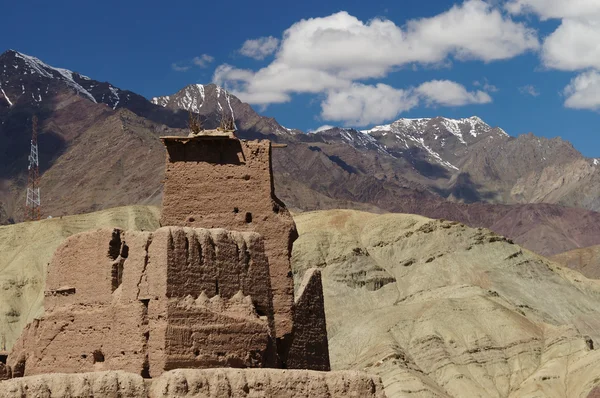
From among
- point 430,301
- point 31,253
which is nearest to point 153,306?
point 430,301

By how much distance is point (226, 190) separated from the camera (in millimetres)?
37594

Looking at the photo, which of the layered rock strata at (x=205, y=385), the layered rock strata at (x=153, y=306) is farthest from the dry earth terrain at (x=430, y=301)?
the layered rock strata at (x=205, y=385)

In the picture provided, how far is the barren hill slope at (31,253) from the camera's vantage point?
12112 centimetres

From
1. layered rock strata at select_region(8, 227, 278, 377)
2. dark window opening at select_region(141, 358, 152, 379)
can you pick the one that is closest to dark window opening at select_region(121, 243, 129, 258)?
layered rock strata at select_region(8, 227, 278, 377)

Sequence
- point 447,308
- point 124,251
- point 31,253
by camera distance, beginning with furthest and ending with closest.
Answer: point 31,253, point 447,308, point 124,251

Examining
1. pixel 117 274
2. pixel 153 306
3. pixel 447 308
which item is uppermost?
pixel 447 308

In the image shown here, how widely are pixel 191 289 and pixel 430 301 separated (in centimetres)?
9119

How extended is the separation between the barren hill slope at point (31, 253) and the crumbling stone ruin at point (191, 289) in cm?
7835

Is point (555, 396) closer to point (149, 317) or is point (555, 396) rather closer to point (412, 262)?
point (412, 262)

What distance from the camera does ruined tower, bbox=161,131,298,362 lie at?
1468 inches

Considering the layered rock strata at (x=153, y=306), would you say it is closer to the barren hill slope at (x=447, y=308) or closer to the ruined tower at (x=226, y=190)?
the ruined tower at (x=226, y=190)

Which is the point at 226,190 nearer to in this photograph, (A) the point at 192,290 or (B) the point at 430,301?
(A) the point at 192,290

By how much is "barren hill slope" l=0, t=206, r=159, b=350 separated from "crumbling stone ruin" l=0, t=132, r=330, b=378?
257ft

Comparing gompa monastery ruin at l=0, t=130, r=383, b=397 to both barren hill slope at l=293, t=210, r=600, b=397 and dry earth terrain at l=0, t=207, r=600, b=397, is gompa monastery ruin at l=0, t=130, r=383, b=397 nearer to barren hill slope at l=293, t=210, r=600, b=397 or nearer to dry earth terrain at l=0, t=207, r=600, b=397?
dry earth terrain at l=0, t=207, r=600, b=397
